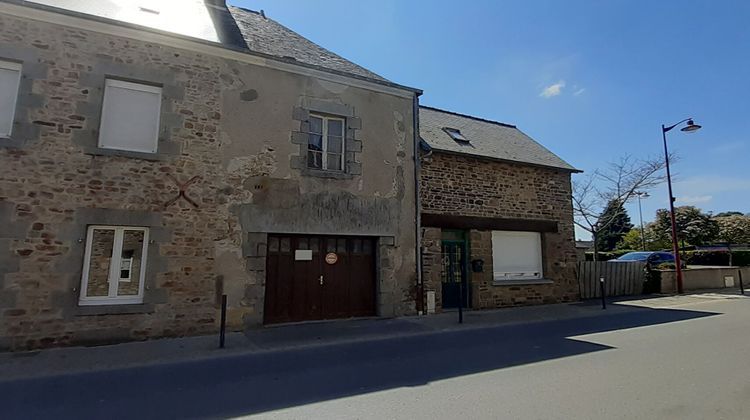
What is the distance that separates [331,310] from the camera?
29.8 ft

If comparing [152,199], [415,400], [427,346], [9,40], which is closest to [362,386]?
[415,400]

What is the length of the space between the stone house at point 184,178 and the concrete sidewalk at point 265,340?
1.52ft

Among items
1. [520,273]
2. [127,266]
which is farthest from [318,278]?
[520,273]

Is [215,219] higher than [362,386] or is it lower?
higher

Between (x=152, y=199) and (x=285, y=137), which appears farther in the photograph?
(x=285, y=137)

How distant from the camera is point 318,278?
9.04 m

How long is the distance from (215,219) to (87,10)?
4.72 m

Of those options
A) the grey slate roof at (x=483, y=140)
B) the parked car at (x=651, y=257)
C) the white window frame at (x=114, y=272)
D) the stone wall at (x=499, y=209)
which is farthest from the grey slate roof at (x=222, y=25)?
the parked car at (x=651, y=257)

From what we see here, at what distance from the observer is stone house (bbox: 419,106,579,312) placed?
10.7 meters

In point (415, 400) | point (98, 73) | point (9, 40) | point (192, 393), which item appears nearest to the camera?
point (415, 400)

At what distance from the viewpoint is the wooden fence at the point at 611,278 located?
43.2ft

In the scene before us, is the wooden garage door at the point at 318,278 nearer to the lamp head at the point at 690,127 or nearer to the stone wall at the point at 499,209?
the stone wall at the point at 499,209

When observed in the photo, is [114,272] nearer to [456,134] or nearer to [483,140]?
[456,134]

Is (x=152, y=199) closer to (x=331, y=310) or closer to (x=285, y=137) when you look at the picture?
(x=285, y=137)
